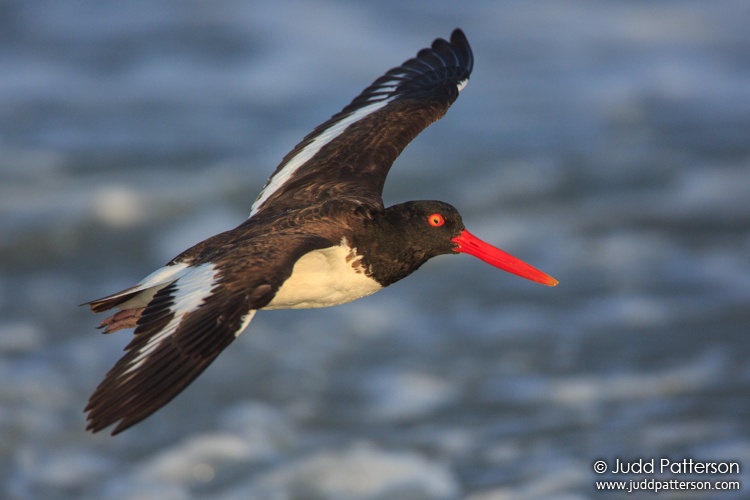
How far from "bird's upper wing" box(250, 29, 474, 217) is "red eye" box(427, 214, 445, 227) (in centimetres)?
60

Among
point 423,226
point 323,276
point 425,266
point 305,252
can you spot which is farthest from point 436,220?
point 425,266

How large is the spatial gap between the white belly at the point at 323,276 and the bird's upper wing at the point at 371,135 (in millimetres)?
754

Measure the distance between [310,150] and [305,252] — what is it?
2.77 meters

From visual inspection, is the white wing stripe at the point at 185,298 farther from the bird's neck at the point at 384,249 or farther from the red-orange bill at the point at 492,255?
the red-orange bill at the point at 492,255

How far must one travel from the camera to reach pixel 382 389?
54.4 feet

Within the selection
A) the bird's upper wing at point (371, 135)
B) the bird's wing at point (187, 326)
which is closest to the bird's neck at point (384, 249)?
the bird's upper wing at point (371, 135)

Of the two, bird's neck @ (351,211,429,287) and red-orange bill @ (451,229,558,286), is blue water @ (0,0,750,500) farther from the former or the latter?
bird's neck @ (351,211,429,287)

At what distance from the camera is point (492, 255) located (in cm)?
984

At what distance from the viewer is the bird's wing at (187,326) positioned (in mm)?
7211

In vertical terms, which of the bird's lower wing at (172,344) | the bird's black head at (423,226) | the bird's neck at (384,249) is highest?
the bird's black head at (423,226)

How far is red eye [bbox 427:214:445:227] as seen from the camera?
925 cm

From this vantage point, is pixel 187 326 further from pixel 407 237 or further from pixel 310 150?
pixel 310 150

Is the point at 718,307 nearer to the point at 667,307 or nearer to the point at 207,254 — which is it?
the point at 667,307

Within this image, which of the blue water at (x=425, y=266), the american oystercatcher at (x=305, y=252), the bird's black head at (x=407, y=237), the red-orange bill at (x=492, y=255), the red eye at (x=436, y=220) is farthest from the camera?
the blue water at (x=425, y=266)
